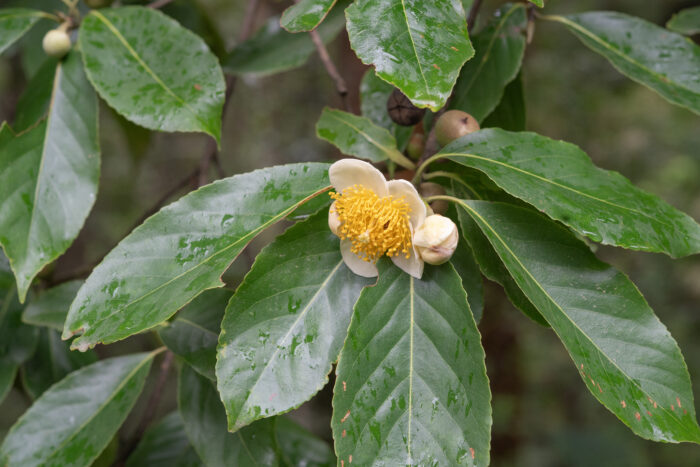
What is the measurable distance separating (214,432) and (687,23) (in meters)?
1.21

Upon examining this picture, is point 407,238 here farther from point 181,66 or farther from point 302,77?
point 302,77

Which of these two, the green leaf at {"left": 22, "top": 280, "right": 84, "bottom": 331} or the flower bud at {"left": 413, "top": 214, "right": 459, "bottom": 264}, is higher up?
the flower bud at {"left": 413, "top": 214, "right": 459, "bottom": 264}

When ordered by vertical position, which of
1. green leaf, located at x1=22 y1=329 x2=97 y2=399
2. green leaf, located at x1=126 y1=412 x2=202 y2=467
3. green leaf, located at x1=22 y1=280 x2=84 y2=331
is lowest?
green leaf, located at x1=126 y1=412 x2=202 y2=467

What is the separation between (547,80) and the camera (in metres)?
4.02

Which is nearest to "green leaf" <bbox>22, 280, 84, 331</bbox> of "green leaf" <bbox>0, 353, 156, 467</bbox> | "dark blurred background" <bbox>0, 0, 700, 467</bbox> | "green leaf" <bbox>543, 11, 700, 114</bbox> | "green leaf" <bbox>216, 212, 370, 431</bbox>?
"green leaf" <bbox>0, 353, 156, 467</bbox>

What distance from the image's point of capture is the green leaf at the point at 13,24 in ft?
3.43

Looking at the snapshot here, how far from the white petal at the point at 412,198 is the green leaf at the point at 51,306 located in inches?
27.1

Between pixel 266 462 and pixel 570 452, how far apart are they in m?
3.14

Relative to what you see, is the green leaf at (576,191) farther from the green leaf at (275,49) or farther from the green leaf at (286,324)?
the green leaf at (275,49)

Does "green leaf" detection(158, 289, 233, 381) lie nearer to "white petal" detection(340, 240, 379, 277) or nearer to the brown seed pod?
"white petal" detection(340, 240, 379, 277)

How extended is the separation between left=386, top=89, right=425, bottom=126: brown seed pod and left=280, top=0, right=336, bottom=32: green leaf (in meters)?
0.26

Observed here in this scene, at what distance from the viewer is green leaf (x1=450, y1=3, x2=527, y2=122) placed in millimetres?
1076

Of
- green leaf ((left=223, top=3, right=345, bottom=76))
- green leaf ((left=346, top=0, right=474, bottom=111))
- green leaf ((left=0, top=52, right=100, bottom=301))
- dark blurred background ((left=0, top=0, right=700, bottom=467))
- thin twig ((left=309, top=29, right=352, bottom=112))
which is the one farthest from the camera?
dark blurred background ((left=0, top=0, right=700, bottom=467))

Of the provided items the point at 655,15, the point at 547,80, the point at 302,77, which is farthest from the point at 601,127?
the point at 302,77
